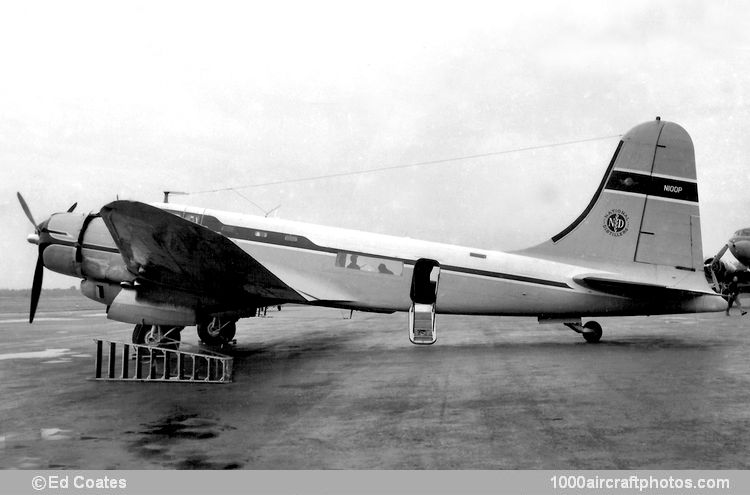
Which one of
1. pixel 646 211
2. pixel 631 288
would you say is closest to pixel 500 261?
pixel 631 288

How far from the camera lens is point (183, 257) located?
12.5 meters

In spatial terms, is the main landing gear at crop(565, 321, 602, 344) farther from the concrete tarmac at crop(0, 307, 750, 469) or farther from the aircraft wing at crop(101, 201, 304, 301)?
the aircraft wing at crop(101, 201, 304, 301)

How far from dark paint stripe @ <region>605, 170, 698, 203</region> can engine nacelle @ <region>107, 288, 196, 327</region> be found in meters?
11.2

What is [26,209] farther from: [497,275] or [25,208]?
[497,275]

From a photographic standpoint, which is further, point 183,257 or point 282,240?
point 282,240

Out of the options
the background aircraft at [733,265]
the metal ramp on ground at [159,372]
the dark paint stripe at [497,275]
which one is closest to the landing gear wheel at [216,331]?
the metal ramp on ground at [159,372]

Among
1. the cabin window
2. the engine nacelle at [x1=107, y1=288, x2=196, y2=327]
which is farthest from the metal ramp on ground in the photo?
the cabin window

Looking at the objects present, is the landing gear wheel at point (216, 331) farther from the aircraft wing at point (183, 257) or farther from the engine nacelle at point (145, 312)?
the engine nacelle at point (145, 312)

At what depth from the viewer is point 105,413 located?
8.37 metres

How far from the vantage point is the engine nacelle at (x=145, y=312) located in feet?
42.1

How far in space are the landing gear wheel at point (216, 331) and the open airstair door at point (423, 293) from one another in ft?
17.4

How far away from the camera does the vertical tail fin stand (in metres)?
15.4

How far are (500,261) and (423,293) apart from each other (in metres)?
2.14

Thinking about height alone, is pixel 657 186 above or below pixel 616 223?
above
